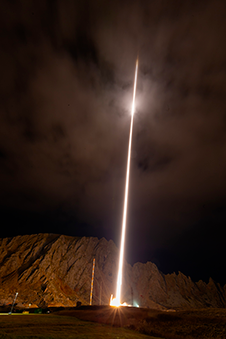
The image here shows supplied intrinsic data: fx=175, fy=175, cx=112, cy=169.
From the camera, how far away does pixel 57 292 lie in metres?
90.1

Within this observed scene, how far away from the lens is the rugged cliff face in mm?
87938

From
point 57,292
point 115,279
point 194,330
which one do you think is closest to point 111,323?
point 194,330

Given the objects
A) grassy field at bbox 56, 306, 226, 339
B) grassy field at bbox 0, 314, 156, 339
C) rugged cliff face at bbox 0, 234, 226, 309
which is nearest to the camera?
grassy field at bbox 0, 314, 156, 339

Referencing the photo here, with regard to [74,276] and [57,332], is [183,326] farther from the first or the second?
[74,276]

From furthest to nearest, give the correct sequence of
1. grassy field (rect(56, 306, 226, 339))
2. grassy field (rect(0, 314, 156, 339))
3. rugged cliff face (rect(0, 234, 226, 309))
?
rugged cliff face (rect(0, 234, 226, 309)), grassy field (rect(56, 306, 226, 339)), grassy field (rect(0, 314, 156, 339))

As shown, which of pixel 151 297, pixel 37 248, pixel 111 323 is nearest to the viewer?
pixel 111 323

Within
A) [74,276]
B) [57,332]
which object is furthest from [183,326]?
[74,276]

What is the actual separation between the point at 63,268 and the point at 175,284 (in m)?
121

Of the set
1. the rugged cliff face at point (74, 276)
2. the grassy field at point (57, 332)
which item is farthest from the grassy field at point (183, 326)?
the rugged cliff face at point (74, 276)

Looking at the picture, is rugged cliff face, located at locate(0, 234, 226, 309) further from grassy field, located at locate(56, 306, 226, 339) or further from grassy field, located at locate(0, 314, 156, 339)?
grassy field, located at locate(0, 314, 156, 339)

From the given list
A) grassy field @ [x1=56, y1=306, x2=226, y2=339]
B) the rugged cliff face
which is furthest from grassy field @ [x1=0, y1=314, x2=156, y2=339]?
the rugged cliff face

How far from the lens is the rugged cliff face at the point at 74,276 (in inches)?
3462

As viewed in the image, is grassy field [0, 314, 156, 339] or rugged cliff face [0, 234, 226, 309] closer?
grassy field [0, 314, 156, 339]

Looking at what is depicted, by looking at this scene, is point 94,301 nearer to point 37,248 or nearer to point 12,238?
point 37,248
